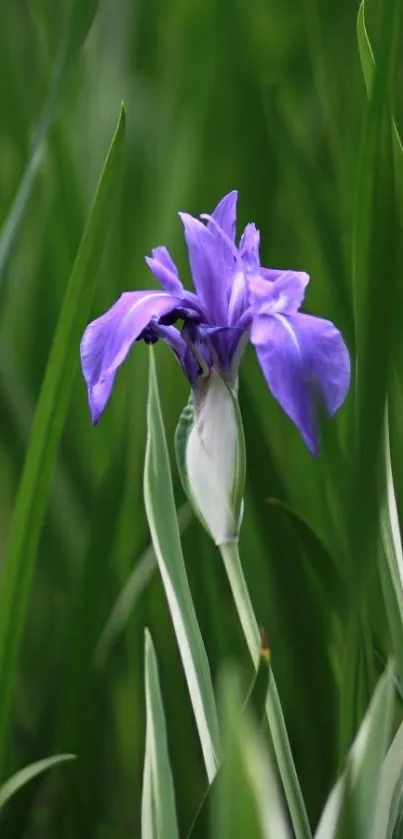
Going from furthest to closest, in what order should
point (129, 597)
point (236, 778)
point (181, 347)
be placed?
point (129, 597) < point (181, 347) < point (236, 778)

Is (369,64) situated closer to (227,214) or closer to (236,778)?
(227,214)

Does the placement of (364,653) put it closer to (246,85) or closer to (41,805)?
(41,805)

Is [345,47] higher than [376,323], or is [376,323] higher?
[345,47]

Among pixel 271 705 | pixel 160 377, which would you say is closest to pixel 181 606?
pixel 271 705

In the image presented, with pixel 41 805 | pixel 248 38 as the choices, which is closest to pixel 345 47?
pixel 248 38

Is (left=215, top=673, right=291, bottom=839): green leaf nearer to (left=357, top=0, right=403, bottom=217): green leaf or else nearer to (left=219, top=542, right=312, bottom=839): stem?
(left=219, top=542, right=312, bottom=839): stem

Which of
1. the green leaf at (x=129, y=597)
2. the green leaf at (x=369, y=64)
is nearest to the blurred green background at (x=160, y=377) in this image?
the green leaf at (x=129, y=597)

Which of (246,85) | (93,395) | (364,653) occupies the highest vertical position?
(246,85)

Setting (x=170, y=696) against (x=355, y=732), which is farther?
(x=170, y=696)
